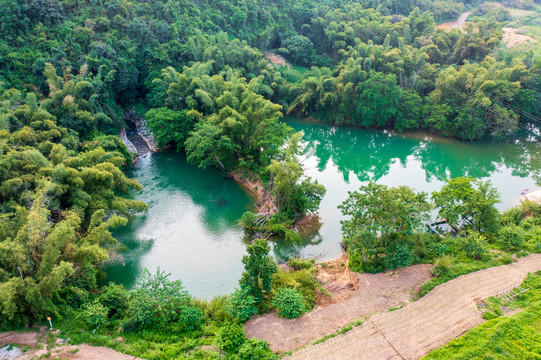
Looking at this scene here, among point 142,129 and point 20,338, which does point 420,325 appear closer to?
point 20,338

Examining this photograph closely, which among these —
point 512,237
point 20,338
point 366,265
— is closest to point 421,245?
point 366,265

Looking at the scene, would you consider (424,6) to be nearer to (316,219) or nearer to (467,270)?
(316,219)

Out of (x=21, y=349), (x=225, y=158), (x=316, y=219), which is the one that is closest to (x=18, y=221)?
(x=21, y=349)

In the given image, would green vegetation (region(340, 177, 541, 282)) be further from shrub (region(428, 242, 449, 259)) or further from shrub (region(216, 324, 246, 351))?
shrub (region(216, 324, 246, 351))

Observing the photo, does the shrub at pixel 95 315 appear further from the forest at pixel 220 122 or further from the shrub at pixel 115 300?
the shrub at pixel 115 300

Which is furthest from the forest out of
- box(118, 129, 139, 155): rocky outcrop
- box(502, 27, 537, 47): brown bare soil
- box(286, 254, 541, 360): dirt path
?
box(502, 27, 537, 47): brown bare soil

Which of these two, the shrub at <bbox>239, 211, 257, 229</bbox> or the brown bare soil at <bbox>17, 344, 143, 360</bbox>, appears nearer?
the brown bare soil at <bbox>17, 344, 143, 360</bbox>
